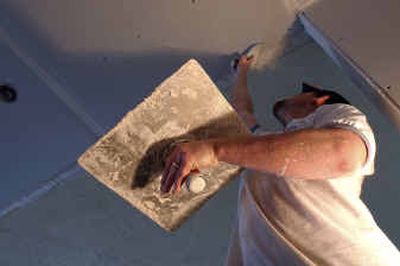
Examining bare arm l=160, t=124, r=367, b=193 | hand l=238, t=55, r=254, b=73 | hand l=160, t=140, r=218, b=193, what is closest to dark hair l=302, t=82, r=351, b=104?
hand l=238, t=55, r=254, b=73

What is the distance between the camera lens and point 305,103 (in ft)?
4.73

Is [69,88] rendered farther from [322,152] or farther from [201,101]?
[322,152]

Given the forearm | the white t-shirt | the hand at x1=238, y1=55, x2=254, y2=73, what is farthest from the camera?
the hand at x1=238, y1=55, x2=254, y2=73

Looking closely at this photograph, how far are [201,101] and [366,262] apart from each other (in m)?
0.47

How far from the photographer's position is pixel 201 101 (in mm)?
1258

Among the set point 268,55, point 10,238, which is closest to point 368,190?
point 268,55

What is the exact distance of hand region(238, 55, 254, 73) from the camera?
5.08ft

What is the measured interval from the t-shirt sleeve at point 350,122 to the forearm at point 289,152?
4cm

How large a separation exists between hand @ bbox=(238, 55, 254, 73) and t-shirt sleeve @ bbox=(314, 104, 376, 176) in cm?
36

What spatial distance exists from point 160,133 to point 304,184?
32 centimetres

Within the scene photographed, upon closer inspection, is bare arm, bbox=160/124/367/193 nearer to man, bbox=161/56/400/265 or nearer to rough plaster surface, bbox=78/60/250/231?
man, bbox=161/56/400/265

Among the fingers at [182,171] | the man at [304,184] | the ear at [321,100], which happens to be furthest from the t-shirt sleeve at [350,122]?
the fingers at [182,171]

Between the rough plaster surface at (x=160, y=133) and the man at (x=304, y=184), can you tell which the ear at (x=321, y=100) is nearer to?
the man at (x=304, y=184)

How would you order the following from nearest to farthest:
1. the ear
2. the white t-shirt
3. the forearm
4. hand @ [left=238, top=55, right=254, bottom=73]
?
1. the forearm
2. the white t-shirt
3. the ear
4. hand @ [left=238, top=55, right=254, bottom=73]
